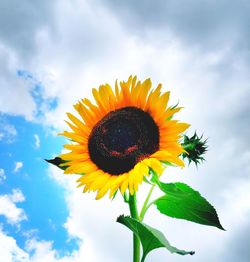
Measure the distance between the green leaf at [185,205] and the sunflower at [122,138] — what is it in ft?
1.00

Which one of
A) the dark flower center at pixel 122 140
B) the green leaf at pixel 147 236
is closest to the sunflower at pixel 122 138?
the dark flower center at pixel 122 140

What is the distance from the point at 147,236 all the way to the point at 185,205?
0.54 meters

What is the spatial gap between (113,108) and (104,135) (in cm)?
39

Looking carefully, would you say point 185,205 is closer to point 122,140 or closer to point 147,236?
point 147,236

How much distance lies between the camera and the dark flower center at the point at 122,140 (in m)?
3.63

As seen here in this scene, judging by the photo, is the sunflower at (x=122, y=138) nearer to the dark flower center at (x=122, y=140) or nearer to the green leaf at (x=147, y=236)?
the dark flower center at (x=122, y=140)

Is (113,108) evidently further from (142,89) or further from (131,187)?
(131,187)

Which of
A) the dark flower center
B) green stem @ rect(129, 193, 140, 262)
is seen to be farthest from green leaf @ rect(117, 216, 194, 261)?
the dark flower center

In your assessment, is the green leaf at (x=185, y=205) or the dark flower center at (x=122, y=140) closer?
the green leaf at (x=185, y=205)

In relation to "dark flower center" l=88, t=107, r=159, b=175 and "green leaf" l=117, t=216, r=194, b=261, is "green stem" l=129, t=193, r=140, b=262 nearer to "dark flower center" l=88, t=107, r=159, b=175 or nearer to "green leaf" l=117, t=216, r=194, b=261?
"green leaf" l=117, t=216, r=194, b=261

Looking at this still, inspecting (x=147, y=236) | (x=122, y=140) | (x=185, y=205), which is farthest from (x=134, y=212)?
(x=122, y=140)

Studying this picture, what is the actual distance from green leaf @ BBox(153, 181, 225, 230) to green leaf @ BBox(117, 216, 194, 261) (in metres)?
0.39

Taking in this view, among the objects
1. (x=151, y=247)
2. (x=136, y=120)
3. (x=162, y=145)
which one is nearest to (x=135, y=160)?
(x=162, y=145)

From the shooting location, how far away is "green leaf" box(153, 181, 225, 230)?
11.1 feet
